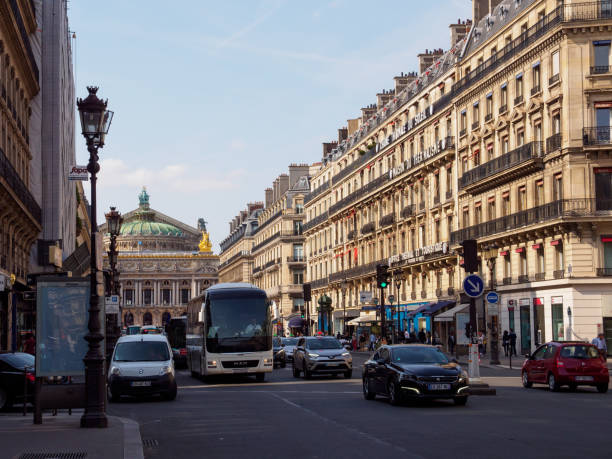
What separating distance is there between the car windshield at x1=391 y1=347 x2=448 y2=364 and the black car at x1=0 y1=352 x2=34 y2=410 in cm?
808

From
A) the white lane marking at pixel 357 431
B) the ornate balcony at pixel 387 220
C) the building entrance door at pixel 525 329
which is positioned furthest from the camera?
the ornate balcony at pixel 387 220

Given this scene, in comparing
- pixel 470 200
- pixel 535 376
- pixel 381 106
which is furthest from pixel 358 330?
pixel 535 376

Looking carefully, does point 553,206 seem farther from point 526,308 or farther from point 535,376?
point 535,376

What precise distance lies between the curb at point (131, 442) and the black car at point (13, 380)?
5.34 metres

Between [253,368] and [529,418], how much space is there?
52.4ft

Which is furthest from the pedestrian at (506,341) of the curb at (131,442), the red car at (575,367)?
the curb at (131,442)

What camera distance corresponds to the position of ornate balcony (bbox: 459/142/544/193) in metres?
47.8

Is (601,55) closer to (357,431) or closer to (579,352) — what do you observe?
(579,352)

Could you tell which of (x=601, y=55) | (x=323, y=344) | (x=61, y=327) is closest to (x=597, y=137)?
(x=601, y=55)

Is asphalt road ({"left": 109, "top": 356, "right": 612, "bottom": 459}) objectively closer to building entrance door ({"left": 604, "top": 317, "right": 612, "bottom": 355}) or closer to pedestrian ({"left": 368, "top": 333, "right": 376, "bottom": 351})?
building entrance door ({"left": 604, "top": 317, "right": 612, "bottom": 355})

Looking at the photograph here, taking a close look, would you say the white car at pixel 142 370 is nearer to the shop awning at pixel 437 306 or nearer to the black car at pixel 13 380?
the black car at pixel 13 380

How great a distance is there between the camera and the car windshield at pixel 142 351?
26062mm

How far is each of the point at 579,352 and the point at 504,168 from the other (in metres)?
25.9

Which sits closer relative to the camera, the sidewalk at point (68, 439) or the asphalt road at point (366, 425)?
the sidewalk at point (68, 439)
